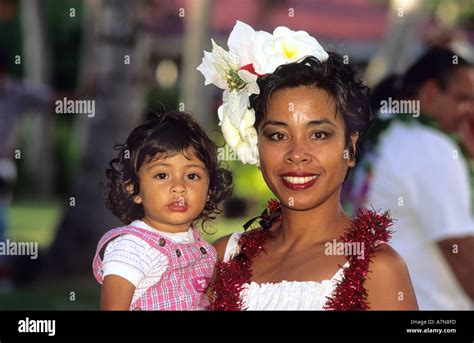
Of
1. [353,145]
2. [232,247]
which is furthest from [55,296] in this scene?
[353,145]

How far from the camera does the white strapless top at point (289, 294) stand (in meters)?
3.01

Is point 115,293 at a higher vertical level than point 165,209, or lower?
lower

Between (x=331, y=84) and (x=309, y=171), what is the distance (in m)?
0.25

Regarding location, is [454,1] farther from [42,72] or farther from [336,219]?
[336,219]

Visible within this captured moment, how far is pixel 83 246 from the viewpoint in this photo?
8.84 m

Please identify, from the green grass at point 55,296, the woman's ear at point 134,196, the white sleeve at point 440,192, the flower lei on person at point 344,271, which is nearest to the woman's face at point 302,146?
the flower lei on person at point 344,271

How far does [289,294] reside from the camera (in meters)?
3.05

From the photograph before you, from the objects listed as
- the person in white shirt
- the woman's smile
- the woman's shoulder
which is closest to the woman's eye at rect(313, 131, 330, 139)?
the woman's smile

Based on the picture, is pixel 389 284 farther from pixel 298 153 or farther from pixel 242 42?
pixel 242 42

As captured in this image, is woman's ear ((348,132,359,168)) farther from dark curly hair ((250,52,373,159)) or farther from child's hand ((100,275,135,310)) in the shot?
child's hand ((100,275,135,310))

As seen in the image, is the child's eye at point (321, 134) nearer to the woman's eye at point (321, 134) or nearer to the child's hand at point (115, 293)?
the woman's eye at point (321, 134)

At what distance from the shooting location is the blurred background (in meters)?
8.57
